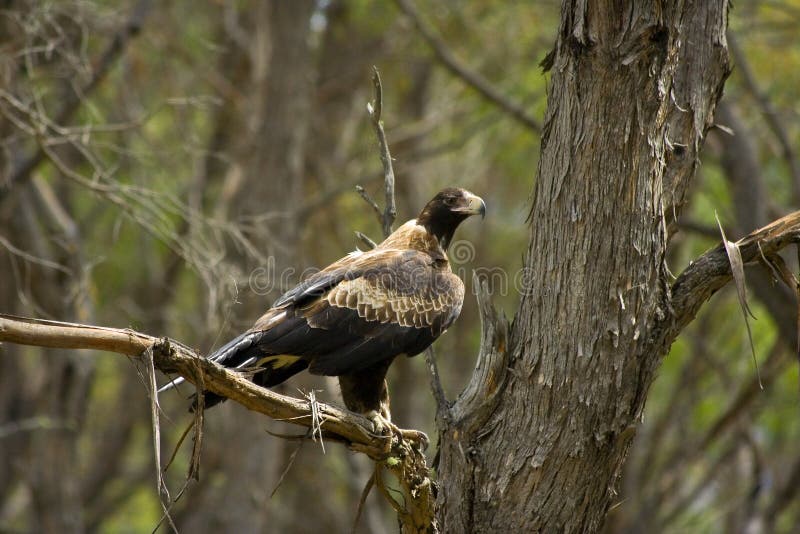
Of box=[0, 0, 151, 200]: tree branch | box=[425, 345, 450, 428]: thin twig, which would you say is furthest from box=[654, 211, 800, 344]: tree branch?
box=[0, 0, 151, 200]: tree branch

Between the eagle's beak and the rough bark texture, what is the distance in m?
1.84

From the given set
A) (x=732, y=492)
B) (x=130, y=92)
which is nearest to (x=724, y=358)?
(x=732, y=492)

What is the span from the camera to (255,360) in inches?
183

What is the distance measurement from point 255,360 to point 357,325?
59 centimetres

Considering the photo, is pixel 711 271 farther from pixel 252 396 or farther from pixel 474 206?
pixel 474 206

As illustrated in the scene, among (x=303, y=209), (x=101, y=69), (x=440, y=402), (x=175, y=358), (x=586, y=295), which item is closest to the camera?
(x=175, y=358)

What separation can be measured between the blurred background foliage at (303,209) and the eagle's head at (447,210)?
1.38m

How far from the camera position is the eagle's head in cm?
595

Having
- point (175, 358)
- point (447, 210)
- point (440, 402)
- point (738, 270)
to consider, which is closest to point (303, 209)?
point (447, 210)

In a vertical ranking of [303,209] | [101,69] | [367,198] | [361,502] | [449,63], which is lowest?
[361,502]

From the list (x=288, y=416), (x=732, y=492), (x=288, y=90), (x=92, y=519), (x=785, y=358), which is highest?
(x=288, y=90)

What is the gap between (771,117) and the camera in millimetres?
8797

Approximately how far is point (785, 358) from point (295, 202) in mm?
5321

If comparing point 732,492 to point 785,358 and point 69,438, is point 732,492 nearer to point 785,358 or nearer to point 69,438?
point 785,358
